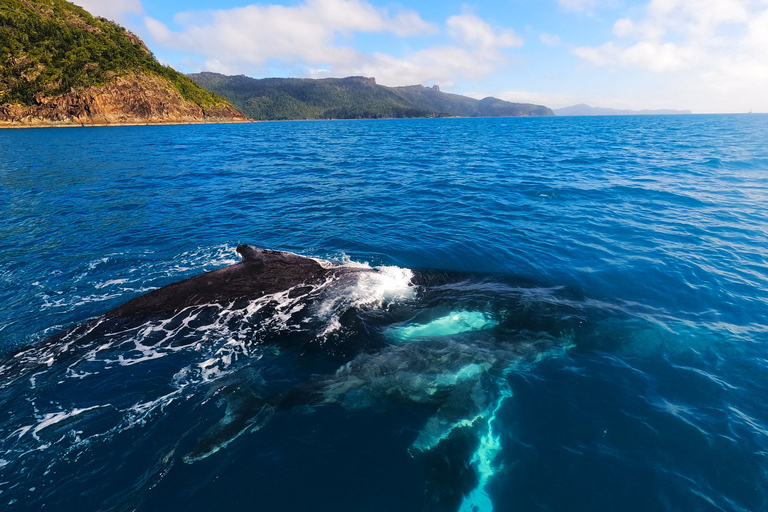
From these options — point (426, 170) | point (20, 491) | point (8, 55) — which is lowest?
point (20, 491)

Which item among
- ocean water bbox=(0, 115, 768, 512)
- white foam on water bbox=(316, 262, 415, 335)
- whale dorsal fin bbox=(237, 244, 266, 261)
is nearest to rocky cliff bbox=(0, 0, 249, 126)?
ocean water bbox=(0, 115, 768, 512)

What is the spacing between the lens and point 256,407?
823 cm

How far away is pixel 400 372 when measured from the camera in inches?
363

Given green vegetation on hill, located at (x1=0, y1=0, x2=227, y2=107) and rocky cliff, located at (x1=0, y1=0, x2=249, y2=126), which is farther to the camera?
rocky cliff, located at (x1=0, y1=0, x2=249, y2=126)

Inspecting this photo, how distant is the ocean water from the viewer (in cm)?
666

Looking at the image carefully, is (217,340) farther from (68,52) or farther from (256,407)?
(68,52)

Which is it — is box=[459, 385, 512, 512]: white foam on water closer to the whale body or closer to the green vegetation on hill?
the whale body

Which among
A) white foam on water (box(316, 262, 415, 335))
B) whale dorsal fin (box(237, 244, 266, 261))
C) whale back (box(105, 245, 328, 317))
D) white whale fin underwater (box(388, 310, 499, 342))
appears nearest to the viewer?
whale back (box(105, 245, 328, 317))

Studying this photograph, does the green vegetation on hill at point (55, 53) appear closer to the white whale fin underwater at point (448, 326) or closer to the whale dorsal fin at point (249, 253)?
the whale dorsal fin at point (249, 253)

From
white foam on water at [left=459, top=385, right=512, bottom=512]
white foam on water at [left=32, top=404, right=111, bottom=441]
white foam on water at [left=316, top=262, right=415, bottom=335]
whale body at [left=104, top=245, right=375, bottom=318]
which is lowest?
white foam on water at [left=459, top=385, right=512, bottom=512]

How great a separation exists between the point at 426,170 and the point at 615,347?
102ft

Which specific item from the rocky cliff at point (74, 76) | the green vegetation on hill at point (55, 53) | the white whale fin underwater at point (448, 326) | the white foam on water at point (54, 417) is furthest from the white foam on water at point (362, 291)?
the green vegetation on hill at point (55, 53)

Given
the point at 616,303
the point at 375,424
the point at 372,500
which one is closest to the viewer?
the point at 372,500

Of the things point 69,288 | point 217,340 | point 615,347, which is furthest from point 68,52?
point 615,347
